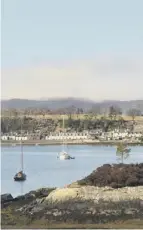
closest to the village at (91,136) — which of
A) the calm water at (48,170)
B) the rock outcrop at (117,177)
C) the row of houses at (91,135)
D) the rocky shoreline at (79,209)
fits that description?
the row of houses at (91,135)

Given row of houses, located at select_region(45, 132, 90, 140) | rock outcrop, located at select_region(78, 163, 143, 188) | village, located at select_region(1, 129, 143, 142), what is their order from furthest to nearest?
row of houses, located at select_region(45, 132, 90, 140)
village, located at select_region(1, 129, 143, 142)
rock outcrop, located at select_region(78, 163, 143, 188)

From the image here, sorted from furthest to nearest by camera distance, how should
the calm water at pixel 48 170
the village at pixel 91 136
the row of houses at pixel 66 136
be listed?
the row of houses at pixel 66 136 < the village at pixel 91 136 < the calm water at pixel 48 170

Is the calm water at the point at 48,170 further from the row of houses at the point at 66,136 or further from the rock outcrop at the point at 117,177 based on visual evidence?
the rock outcrop at the point at 117,177

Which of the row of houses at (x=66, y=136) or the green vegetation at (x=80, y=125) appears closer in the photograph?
the green vegetation at (x=80, y=125)

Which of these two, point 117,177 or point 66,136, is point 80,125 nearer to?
point 66,136

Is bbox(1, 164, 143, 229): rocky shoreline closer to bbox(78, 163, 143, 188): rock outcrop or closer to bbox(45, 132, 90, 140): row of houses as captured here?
bbox(78, 163, 143, 188): rock outcrop

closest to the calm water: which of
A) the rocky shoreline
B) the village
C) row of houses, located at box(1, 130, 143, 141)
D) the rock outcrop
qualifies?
the village

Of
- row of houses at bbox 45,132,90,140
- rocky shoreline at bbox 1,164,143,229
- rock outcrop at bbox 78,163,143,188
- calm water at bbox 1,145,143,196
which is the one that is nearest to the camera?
rocky shoreline at bbox 1,164,143,229

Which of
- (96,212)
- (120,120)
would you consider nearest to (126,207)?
(96,212)

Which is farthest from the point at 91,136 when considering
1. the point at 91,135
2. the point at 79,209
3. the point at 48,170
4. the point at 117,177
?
the point at 79,209
